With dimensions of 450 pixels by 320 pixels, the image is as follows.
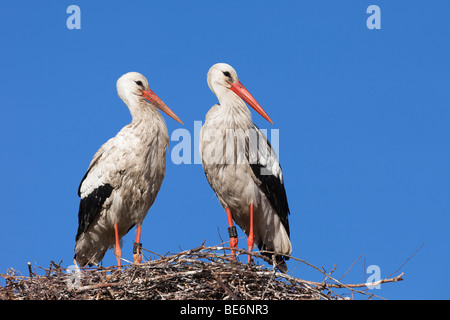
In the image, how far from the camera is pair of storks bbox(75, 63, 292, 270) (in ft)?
23.3

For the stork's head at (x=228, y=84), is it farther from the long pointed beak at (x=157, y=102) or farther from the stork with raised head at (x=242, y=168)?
the long pointed beak at (x=157, y=102)

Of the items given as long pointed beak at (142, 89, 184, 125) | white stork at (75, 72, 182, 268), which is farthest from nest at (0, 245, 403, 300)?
long pointed beak at (142, 89, 184, 125)

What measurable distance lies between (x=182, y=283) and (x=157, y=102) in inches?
89.8

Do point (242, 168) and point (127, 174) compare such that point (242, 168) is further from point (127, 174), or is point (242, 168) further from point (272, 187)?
point (127, 174)

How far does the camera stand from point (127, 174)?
712 centimetres

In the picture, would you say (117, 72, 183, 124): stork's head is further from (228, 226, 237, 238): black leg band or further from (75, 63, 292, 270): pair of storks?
(228, 226, 237, 238): black leg band

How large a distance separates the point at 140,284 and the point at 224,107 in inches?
82.2

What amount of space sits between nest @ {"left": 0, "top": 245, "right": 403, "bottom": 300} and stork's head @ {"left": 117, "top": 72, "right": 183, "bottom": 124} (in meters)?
2.00

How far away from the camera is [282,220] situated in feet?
24.3

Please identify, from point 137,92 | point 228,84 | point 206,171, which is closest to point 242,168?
point 206,171

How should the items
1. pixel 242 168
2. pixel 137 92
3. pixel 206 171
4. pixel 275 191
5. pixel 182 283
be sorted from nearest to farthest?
pixel 182 283
pixel 242 168
pixel 206 171
pixel 275 191
pixel 137 92

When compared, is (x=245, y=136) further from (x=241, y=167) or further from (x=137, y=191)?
(x=137, y=191)

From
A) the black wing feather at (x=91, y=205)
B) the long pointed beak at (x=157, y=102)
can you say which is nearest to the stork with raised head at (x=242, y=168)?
the long pointed beak at (x=157, y=102)
